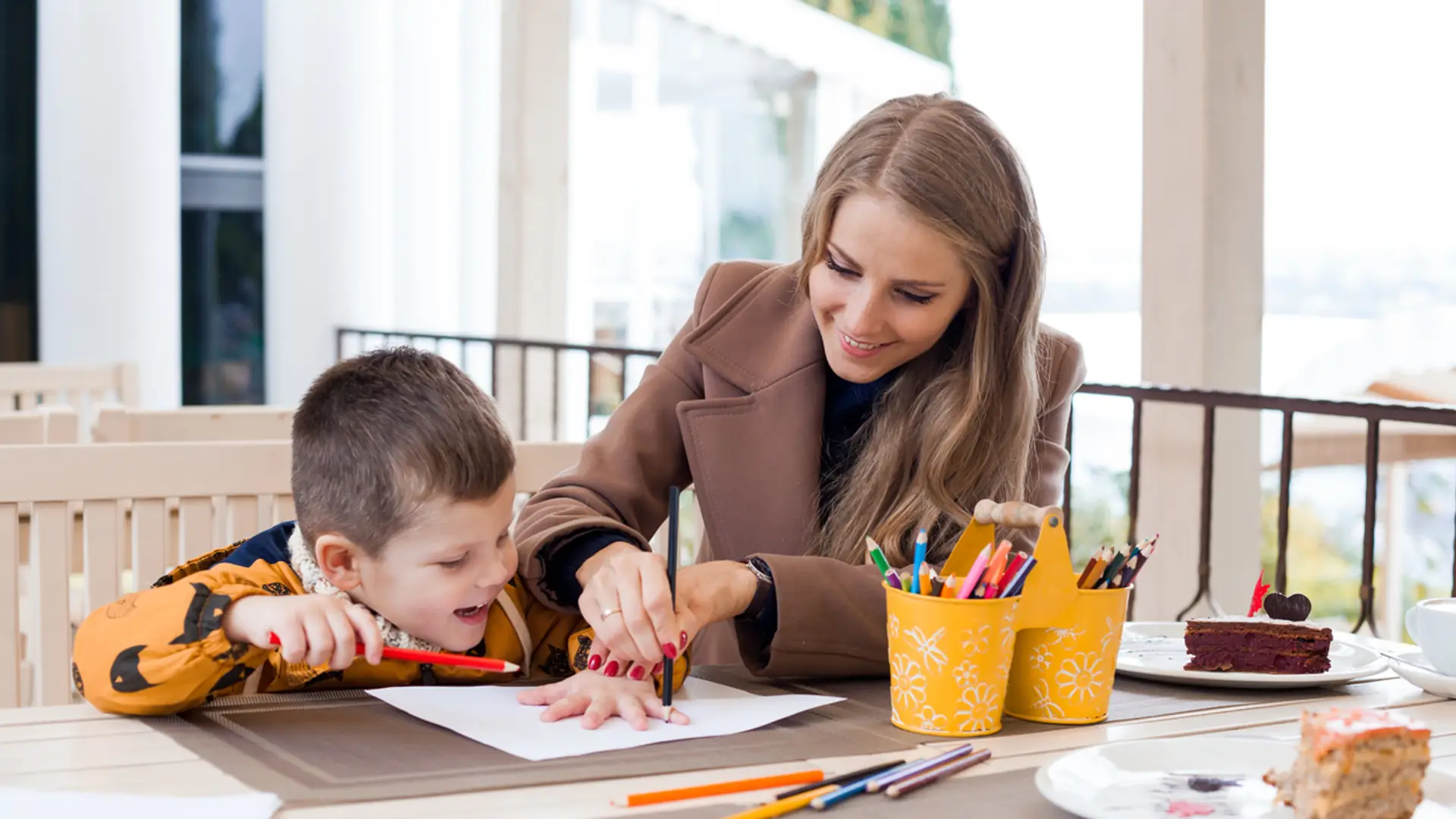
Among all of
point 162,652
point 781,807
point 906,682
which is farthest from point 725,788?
point 162,652

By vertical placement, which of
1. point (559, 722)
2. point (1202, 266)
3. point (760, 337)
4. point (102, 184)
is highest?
point (102, 184)

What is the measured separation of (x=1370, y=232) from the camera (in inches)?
243

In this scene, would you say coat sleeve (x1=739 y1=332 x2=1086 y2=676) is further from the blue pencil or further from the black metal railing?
the black metal railing

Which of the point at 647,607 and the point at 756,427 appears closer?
the point at 647,607

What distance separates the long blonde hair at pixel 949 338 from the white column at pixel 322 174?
4416 millimetres

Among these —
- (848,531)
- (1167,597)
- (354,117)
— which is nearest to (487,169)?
(354,117)

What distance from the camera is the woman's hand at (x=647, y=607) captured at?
1.13 m

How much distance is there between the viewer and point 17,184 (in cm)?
555

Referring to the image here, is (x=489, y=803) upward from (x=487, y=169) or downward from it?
downward

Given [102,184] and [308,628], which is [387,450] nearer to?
[308,628]

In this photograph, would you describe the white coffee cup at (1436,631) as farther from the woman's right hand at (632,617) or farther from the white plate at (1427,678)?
the woman's right hand at (632,617)

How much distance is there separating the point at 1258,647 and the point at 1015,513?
32 centimetres

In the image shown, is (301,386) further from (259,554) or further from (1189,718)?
(1189,718)

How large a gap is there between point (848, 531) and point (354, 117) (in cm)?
455
